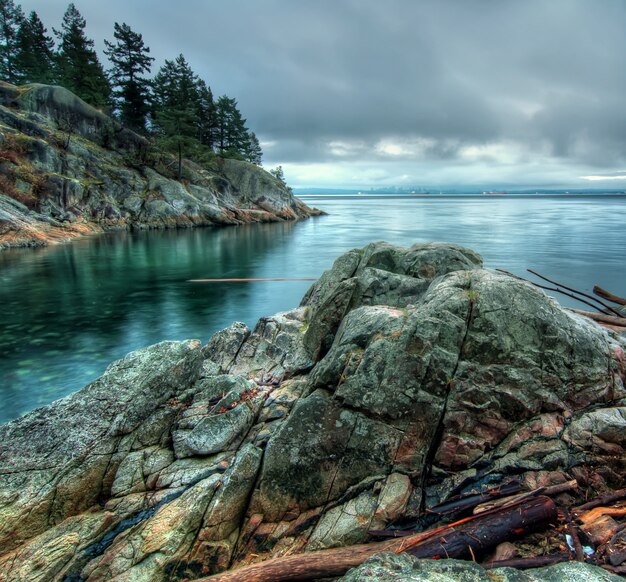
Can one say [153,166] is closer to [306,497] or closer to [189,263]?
[189,263]

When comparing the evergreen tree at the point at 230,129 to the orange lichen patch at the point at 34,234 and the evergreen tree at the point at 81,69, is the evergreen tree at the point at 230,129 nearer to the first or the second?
the evergreen tree at the point at 81,69

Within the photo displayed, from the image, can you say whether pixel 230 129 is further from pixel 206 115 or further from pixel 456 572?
pixel 456 572

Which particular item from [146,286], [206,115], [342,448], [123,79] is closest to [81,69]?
[123,79]

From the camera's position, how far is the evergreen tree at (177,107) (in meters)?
64.9

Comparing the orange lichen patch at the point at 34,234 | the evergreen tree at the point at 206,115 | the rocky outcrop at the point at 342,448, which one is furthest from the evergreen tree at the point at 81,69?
the rocky outcrop at the point at 342,448

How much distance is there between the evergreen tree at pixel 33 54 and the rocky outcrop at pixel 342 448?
289 ft

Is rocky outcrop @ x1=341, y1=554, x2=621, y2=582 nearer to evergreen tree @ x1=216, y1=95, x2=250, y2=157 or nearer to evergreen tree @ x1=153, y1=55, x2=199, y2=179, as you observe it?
evergreen tree @ x1=153, y1=55, x2=199, y2=179

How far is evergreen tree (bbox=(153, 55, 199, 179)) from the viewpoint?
64.9m

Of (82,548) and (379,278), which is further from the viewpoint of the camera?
(379,278)

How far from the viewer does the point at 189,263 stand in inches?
1439

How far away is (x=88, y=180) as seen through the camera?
52812 millimetres

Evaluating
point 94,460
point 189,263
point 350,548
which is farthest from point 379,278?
point 189,263

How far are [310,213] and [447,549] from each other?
97.5 m

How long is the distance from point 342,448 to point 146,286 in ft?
83.0
